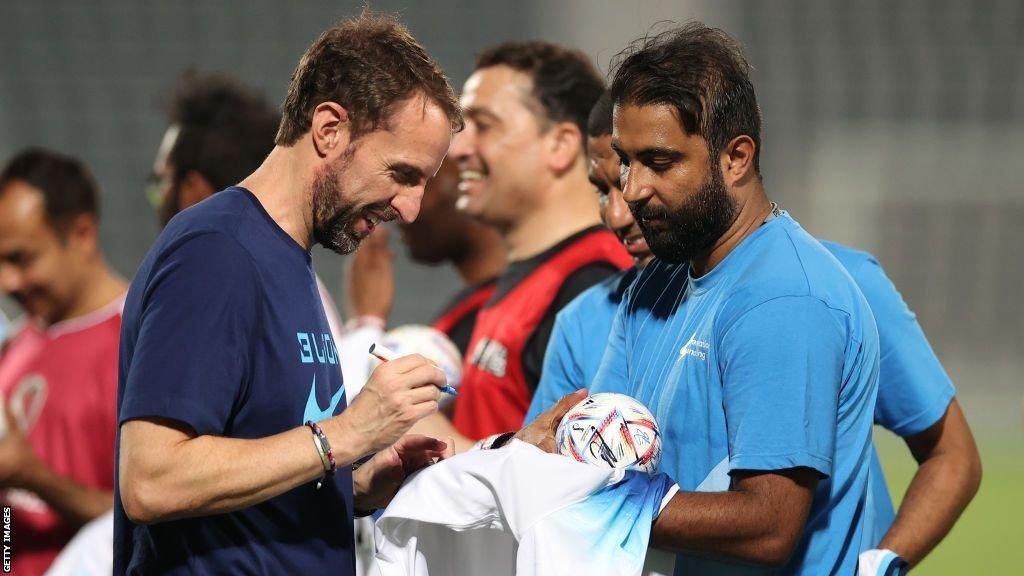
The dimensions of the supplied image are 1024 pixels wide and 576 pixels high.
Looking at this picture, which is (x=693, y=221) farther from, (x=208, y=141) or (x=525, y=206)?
(x=208, y=141)

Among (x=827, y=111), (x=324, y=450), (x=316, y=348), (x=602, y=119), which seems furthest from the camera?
(x=827, y=111)

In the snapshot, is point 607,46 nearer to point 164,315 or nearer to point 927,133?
point 927,133

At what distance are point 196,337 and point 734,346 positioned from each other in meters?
1.06

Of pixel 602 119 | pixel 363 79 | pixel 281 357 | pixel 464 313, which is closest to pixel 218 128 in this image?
pixel 464 313

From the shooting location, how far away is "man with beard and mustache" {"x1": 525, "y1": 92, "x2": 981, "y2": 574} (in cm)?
328

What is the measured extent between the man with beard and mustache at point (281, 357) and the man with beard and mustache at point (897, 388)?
1.87 ft

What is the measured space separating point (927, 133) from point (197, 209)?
443 inches

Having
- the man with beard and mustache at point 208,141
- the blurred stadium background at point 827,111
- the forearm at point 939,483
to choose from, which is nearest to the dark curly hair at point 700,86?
the forearm at point 939,483

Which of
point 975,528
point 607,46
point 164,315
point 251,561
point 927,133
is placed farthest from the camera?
point 927,133

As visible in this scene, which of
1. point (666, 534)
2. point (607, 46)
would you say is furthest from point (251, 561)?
point (607, 46)

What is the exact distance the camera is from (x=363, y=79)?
281 centimetres

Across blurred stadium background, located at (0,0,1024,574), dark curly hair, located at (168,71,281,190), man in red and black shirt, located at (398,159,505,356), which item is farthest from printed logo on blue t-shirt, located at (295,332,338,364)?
blurred stadium background, located at (0,0,1024,574)

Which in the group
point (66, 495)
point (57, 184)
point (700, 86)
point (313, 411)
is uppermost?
point (700, 86)

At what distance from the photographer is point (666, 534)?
249 cm
